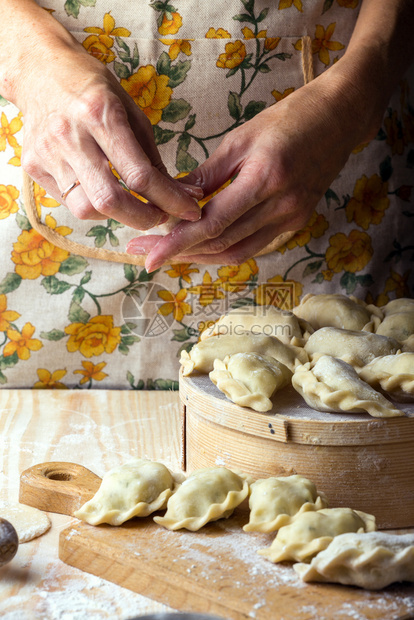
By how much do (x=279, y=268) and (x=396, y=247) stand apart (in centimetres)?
31

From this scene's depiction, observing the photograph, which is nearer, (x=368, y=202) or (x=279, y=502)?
(x=279, y=502)

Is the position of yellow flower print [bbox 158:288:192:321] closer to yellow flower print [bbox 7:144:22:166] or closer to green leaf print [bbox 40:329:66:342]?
green leaf print [bbox 40:329:66:342]

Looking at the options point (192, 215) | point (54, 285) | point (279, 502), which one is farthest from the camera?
point (54, 285)

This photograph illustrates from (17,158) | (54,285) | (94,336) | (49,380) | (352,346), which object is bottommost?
(49,380)

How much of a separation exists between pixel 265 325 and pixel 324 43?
0.66m

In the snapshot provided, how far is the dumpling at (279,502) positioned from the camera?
786 millimetres

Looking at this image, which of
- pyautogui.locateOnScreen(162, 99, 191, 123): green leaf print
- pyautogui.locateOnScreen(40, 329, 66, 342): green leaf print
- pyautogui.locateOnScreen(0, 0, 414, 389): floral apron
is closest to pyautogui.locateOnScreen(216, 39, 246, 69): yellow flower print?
pyautogui.locateOnScreen(0, 0, 414, 389): floral apron

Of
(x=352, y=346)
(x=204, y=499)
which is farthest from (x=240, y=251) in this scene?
(x=204, y=499)

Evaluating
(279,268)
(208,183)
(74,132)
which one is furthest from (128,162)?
(279,268)

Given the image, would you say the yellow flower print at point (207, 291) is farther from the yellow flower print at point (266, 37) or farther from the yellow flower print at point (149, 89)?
the yellow flower print at point (266, 37)

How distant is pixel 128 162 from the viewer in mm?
929

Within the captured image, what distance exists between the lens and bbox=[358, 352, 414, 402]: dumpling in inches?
35.0

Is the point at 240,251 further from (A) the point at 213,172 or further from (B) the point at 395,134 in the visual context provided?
(B) the point at 395,134

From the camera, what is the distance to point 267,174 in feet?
3.50
